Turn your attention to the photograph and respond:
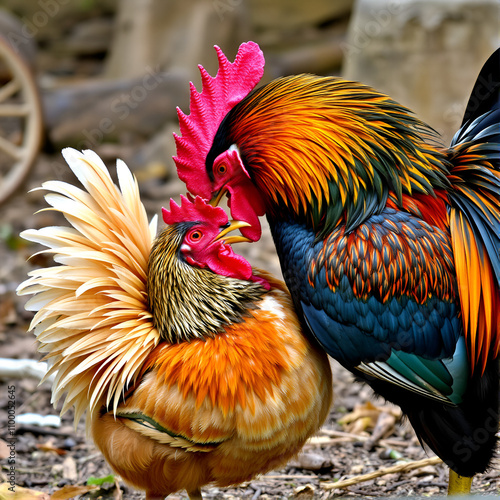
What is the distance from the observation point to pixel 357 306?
2719mm

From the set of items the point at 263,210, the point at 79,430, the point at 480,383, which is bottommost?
the point at 79,430

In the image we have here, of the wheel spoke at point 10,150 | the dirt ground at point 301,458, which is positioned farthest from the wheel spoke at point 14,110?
the dirt ground at point 301,458

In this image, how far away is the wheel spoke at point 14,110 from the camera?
790 cm

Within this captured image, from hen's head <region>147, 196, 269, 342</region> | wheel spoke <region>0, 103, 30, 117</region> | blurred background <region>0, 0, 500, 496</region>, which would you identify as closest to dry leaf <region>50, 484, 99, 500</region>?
hen's head <region>147, 196, 269, 342</region>

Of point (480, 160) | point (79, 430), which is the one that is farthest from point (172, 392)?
point (79, 430)

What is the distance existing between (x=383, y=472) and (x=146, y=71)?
322 inches

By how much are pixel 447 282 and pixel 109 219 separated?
5.11 ft

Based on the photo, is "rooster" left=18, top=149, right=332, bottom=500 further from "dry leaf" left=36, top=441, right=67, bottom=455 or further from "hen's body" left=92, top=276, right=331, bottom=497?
"dry leaf" left=36, top=441, right=67, bottom=455

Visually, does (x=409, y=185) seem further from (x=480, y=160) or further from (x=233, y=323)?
(x=233, y=323)

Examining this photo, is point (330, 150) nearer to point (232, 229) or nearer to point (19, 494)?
point (232, 229)

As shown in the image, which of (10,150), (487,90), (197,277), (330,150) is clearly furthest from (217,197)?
(10,150)

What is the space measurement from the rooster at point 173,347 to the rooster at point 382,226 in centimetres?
19

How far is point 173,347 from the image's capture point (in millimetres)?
2924

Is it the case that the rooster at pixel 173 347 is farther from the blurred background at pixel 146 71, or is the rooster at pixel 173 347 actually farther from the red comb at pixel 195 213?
the blurred background at pixel 146 71
